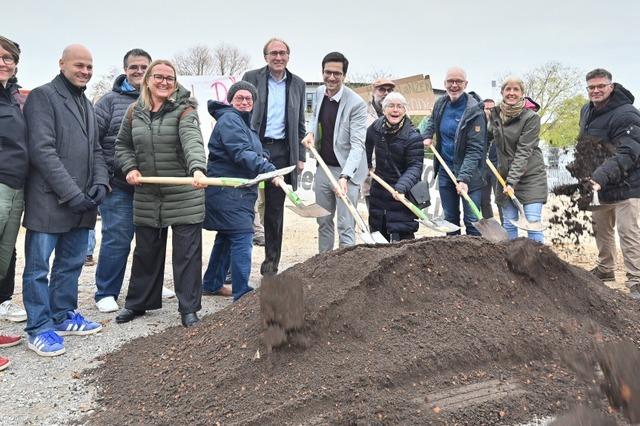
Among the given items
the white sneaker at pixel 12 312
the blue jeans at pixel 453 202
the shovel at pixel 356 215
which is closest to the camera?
the white sneaker at pixel 12 312

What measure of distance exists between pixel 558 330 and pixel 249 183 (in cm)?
234

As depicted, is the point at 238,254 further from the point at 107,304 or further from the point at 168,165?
the point at 107,304

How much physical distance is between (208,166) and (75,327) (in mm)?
1619

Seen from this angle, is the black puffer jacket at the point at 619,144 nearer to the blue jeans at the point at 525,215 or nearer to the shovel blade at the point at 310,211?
the blue jeans at the point at 525,215

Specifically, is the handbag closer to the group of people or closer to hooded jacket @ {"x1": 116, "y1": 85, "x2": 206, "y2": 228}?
the group of people

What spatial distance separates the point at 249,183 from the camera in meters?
4.32

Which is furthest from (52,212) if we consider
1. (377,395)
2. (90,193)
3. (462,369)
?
(462,369)

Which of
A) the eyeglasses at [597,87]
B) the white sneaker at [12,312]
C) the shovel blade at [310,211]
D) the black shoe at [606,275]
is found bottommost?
the white sneaker at [12,312]

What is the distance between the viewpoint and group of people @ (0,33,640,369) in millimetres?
3822

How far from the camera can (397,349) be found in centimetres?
309

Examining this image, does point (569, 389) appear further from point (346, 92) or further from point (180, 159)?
point (346, 92)

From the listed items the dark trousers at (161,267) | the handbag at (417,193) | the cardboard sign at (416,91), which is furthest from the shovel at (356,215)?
the cardboard sign at (416,91)

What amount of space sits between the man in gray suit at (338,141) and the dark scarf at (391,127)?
0.20 meters

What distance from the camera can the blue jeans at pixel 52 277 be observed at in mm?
3834
